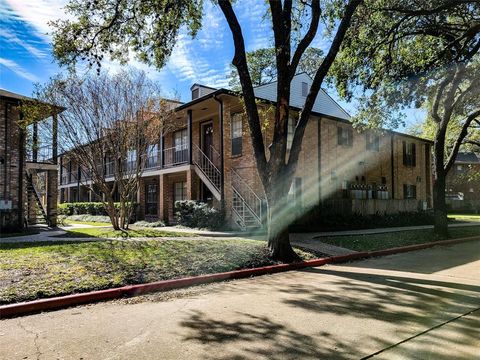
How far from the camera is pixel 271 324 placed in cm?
498

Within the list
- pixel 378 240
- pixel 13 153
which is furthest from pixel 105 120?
pixel 378 240

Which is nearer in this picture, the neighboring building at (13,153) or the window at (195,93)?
the neighboring building at (13,153)

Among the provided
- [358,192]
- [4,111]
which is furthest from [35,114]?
[358,192]

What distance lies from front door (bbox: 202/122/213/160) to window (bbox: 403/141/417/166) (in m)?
14.1

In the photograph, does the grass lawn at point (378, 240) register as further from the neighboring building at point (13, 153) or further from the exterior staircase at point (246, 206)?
the neighboring building at point (13, 153)

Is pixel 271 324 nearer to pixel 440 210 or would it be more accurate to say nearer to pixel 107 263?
pixel 107 263

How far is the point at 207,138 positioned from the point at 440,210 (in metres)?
12.3

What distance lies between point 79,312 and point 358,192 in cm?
1907

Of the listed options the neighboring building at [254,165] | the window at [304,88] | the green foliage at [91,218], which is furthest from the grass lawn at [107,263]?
the window at [304,88]

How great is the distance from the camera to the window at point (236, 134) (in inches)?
712

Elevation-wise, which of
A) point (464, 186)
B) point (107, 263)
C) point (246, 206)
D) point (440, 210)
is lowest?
point (107, 263)

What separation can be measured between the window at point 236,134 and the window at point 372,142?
31.5 feet

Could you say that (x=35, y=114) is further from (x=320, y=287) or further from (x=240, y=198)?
(x=320, y=287)

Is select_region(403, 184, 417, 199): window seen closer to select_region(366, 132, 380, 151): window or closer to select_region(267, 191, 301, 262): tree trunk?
select_region(366, 132, 380, 151): window
